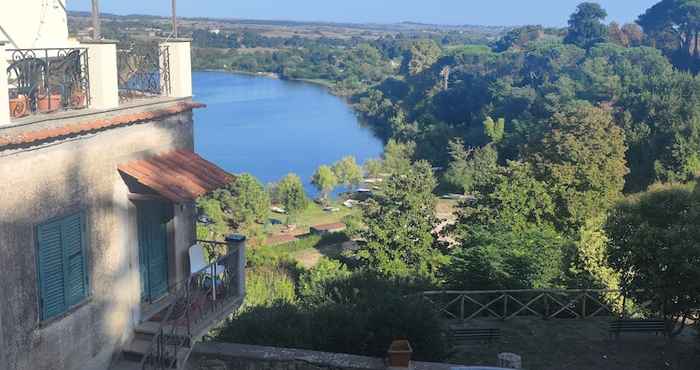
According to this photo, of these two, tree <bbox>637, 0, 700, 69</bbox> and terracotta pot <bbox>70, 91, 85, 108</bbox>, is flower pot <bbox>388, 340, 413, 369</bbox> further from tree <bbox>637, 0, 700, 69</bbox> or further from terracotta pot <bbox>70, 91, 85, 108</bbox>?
tree <bbox>637, 0, 700, 69</bbox>

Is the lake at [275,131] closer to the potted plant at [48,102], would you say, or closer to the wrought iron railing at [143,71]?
the wrought iron railing at [143,71]

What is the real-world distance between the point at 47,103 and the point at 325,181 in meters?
45.8

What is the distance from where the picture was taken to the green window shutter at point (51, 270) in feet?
21.0

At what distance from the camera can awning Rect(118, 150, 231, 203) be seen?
24.1 feet

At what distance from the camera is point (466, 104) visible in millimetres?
82562

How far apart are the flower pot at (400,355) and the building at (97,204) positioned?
2.07 metres

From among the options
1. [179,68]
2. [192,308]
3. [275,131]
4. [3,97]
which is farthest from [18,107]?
[275,131]

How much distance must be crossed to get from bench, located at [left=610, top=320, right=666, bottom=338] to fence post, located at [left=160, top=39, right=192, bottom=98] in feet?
26.6

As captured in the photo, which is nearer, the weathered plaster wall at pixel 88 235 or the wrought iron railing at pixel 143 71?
the weathered plaster wall at pixel 88 235

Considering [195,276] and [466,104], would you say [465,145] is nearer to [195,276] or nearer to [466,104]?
[466,104]

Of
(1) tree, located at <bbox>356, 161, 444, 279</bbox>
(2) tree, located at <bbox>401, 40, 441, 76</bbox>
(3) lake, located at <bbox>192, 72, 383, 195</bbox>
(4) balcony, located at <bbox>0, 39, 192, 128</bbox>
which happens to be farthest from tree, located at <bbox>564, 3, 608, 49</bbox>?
(4) balcony, located at <bbox>0, 39, 192, 128</bbox>

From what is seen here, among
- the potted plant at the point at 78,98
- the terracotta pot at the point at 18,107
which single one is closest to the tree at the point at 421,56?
the potted plant at the point at 78,98

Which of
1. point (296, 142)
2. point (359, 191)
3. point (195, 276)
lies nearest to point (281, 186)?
point (359, 191)

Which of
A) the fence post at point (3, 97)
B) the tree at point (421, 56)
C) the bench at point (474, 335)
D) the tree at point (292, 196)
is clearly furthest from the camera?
the tree at point (421, 56)
